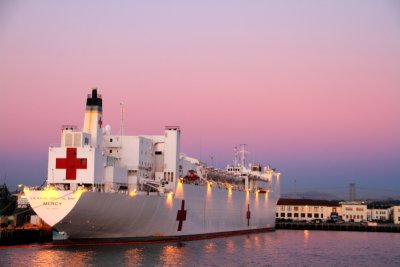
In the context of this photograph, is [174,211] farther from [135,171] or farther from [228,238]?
[228,238]

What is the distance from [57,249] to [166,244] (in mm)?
6296

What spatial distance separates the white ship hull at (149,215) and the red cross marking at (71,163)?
1718 millimetres

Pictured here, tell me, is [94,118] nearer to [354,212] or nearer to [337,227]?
[337,227]

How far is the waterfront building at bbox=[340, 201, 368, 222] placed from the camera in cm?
8794

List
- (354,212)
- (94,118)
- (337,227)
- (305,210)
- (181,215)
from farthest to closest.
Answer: (354,212) → (305,210) → (337,227) → (181,215) → (94,118)

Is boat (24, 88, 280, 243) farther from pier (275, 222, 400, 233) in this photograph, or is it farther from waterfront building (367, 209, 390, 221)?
waterfront building (367, 209, 390, 221)

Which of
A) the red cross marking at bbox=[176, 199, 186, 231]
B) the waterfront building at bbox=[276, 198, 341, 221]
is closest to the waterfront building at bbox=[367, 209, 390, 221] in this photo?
the waterfront building at bbox=[276, 198, 341, 221]

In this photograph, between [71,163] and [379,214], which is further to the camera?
[379,214]

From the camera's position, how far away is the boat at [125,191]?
89.1ft

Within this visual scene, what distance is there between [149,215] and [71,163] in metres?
4.89

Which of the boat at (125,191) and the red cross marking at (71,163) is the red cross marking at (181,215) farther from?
the red cross marking at (71,163)

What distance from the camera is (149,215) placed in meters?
30.6

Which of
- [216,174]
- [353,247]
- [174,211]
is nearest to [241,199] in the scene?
[216,174]

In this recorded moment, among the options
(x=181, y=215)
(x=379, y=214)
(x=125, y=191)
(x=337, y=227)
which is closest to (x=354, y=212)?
(x=379, y=214)
